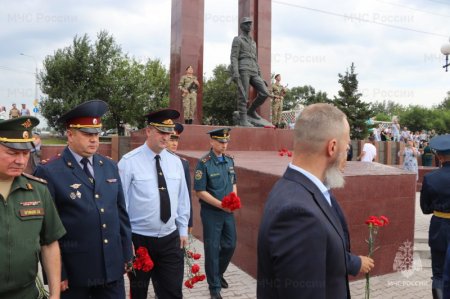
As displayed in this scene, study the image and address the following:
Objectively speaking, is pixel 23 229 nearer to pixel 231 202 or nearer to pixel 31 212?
pixel 31 212

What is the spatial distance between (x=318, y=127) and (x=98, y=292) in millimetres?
1945

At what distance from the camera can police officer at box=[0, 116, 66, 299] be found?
2.00m

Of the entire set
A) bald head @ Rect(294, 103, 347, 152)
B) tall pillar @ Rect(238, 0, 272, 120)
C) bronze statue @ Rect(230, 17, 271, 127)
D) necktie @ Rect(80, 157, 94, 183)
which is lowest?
necktie @ Rect(80, 157, 94, 183)

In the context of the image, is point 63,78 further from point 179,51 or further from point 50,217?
point 50,217

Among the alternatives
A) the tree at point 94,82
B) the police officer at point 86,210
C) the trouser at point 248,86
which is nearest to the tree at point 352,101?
the tree at point 94,82

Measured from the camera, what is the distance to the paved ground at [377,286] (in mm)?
4438

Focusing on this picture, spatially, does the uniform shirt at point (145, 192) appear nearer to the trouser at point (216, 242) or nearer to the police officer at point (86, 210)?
the police officer at point (86, 210)

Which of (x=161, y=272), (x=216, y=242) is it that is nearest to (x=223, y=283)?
(x=216, y=242)

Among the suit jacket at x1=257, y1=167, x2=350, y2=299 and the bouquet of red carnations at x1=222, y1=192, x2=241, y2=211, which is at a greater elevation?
the suit jacket at x1=257, y1=167, x2=350, y2=299

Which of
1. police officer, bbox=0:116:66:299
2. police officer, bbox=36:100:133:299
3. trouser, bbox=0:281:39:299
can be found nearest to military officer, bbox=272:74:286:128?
police officer, bbox=36:100:133:299

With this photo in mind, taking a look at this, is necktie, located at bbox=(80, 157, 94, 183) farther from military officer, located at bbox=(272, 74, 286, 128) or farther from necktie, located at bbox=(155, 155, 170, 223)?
military officer, located at bbox=(272, 74, 286, 128)

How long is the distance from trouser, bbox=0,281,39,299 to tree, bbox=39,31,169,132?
25.1 meters

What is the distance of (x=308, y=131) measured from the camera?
1.62 m

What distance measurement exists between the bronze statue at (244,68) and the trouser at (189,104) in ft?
5.05
